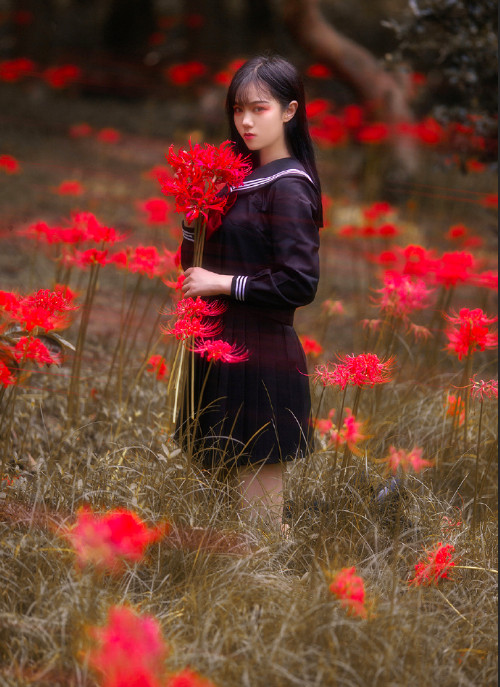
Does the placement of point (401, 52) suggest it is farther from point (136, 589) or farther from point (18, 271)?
point (136, 589)

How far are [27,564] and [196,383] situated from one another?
1.89ft

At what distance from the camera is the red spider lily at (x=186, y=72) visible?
33.2 ft

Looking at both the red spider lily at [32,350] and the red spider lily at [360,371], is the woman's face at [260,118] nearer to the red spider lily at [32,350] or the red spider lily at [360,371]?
the red spider lily at [360,371]

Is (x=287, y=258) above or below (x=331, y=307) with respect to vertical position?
above

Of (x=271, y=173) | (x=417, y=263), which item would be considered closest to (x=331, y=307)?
(x=417, y=263)

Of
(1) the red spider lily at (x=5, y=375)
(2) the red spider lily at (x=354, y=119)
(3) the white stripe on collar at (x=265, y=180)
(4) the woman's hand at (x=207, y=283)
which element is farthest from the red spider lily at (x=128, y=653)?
(2) the red spider lily at (x=354, y=119)

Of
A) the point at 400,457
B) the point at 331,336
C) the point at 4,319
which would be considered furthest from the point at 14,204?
the point at 400,457

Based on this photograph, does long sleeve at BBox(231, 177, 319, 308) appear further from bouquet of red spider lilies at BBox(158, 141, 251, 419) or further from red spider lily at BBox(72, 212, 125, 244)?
red spider lily at BBox(72, 212, 125, 244)

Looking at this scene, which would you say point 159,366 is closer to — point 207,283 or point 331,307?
point 331,307

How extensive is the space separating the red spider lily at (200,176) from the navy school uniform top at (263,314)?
0.38ft

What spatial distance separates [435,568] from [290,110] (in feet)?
3.43

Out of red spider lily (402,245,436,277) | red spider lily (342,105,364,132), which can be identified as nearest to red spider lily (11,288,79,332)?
red spider lily (402,245,436,277)

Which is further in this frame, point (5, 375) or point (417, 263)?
point (417, 263)

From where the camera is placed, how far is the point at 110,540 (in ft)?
4.99
